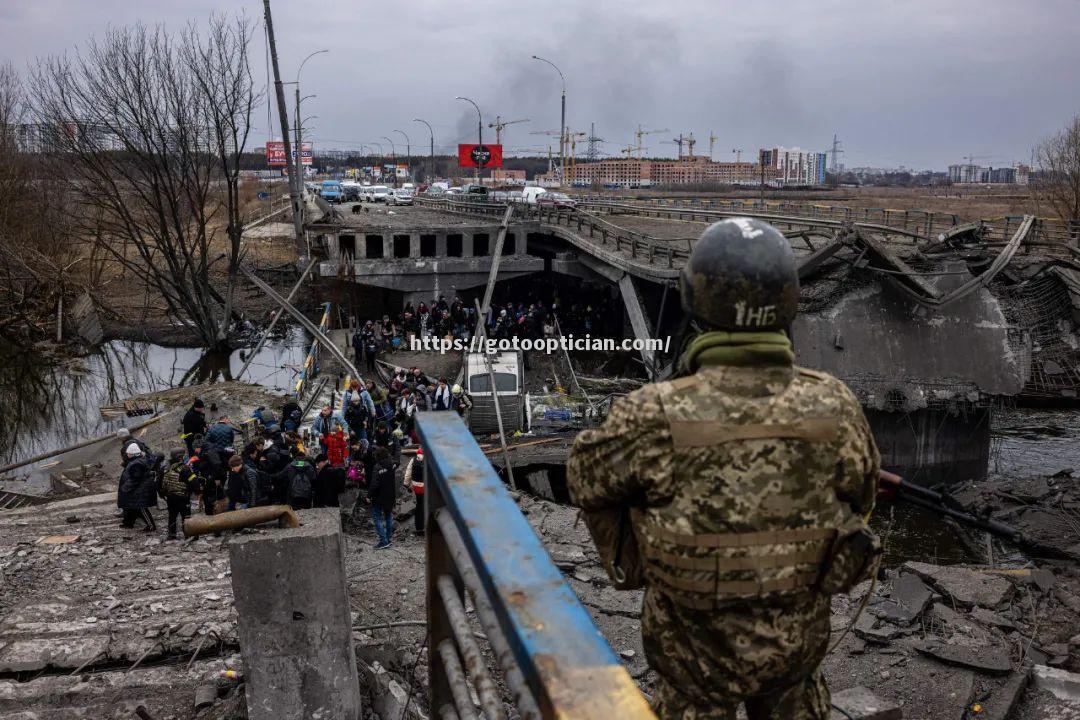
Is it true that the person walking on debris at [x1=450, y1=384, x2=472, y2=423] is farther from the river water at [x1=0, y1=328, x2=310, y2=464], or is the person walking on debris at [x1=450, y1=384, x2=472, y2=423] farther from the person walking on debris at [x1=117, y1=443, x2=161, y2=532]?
the person walking on debris at [x1=117, y1=443, x2=161, y2=532]

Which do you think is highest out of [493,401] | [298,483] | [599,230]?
[599,230]

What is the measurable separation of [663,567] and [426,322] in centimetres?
2844

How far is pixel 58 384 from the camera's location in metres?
29.9

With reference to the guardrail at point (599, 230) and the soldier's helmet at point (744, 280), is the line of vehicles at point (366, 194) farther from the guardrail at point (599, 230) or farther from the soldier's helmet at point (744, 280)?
the soldier's helmet at point (744, 280)

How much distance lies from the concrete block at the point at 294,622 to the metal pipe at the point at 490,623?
113 inches

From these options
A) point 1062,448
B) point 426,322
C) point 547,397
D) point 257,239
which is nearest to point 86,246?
point 257,239

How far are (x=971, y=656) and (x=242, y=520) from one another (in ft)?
21.3

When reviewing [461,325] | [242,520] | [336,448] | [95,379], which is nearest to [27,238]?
[95,379]

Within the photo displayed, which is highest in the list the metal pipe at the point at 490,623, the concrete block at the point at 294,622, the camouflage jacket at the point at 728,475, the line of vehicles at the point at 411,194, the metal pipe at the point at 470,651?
the line of vehicles at the point at 411,194

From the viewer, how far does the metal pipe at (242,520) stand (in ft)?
18.1

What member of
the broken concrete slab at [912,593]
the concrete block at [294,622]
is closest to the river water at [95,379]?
the broken concrete slab at [912,593]

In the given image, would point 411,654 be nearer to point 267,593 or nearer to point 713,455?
point 267,593

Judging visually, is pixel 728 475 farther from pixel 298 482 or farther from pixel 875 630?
pixel 298 482

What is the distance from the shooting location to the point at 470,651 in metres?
2.01
